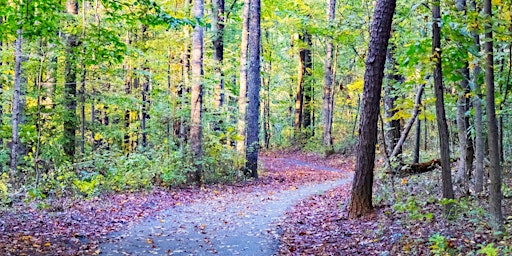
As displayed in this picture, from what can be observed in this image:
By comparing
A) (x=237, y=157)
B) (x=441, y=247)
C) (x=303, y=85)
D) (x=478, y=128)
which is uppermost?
(x=303, y=85)


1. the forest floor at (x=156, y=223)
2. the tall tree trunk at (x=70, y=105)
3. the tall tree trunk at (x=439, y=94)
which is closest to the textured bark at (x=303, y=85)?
the forest floor at (x=156, y=223)

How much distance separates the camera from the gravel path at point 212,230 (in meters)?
7.27

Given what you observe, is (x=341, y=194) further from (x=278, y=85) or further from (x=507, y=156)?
(x=278, y=85)

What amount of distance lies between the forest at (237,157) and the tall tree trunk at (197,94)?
0.05 m

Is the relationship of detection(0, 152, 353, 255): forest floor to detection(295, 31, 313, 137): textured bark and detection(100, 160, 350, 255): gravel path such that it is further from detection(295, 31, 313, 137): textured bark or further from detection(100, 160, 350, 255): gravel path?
detection(295, 31, 313, 137): textured bark

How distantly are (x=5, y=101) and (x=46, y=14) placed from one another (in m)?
7.49

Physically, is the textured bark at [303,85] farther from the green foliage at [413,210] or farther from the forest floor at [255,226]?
the green foliage at [413,210]

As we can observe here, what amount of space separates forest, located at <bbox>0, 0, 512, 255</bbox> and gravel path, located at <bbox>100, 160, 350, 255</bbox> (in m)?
0.05

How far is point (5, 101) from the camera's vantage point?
14312mm

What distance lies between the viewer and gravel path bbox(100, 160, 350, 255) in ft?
23.8

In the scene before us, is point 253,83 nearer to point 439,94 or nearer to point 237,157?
point 237,157

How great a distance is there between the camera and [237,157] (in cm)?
1588

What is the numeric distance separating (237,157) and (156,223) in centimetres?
686

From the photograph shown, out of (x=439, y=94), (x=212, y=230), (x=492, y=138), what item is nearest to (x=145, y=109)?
(x=212, y=230)
